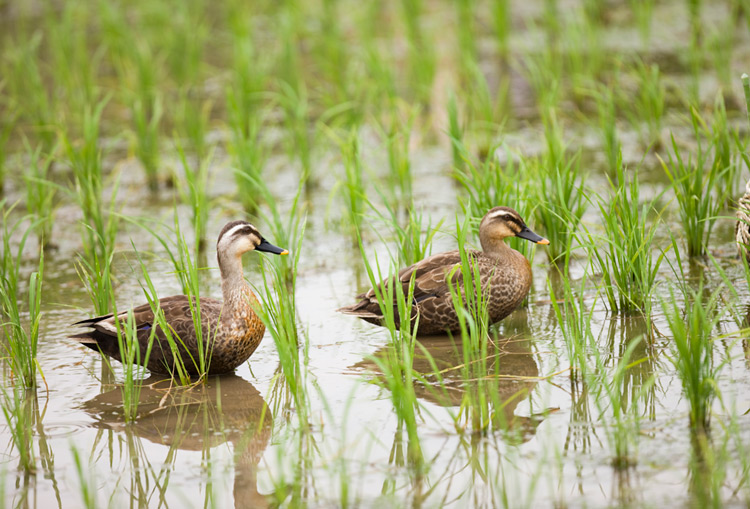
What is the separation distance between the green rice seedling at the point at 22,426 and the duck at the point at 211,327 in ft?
1.41

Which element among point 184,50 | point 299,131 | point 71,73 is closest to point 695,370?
point 299,131

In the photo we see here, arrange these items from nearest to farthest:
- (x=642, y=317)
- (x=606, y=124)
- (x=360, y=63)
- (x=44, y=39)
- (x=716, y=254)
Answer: (x=642, y=317) → (x=716, y=254) → (x=606, y=124) → (x=360, y=63) → (x=44, y=39)

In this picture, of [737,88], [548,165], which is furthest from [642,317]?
[737,88]

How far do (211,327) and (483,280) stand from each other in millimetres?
1524

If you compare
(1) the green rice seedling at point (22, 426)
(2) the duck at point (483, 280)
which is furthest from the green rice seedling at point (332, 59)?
(1) the green rice seedling at point (22, 426)

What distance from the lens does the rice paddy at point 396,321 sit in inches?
143

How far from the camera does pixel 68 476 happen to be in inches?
154

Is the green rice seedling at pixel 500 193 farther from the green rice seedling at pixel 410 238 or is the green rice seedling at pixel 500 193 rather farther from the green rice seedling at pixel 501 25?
the green rice seedling at pixel 501 25

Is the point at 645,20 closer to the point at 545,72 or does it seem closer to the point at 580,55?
the point at 580,55

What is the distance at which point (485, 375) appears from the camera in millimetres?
4504

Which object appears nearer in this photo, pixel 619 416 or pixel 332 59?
pixel 619 416

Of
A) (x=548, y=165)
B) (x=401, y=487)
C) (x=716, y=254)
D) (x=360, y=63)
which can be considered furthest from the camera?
(x=360, y=63)

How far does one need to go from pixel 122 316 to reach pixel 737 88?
6823 millimetres

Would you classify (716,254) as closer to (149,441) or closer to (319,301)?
(319,301)
